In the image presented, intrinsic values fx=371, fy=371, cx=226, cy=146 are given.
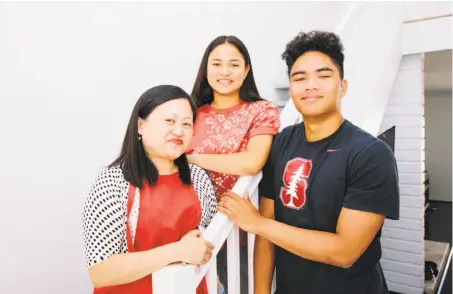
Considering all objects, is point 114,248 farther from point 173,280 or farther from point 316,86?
point 316,86

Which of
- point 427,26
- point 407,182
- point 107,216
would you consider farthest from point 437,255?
point 107,216

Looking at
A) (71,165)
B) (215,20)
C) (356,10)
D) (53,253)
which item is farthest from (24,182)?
(356,10)

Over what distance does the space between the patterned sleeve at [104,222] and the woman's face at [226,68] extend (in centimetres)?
59

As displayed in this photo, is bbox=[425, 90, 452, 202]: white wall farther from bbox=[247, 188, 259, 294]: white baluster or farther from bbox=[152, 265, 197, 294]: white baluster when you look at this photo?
bbox=[152, 265, 197, 294]: white baluster

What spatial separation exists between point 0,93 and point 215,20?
144cm

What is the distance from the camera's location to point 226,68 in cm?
137

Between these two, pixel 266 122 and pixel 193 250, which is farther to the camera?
pixel 266 122

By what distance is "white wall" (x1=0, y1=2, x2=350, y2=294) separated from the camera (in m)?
1.62

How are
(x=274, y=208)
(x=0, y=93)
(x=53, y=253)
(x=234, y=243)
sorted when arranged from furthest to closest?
(x=53, y=253)
(x=0, y=93)
(x=274, y=208)
(x=234, y=243)

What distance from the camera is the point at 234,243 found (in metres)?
1.21

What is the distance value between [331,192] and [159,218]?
1.73 feet

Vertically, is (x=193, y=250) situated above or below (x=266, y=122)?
below

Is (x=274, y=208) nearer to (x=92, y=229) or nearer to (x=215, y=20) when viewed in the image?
(x=92, y=229)

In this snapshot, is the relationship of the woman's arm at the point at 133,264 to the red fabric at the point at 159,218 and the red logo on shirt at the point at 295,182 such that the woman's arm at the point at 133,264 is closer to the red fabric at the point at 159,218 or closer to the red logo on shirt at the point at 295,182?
the red fabric at the point at 159,218
